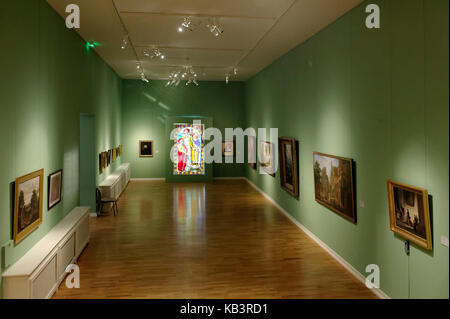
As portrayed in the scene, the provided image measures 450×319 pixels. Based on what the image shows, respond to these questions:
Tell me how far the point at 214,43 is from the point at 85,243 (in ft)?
22.7

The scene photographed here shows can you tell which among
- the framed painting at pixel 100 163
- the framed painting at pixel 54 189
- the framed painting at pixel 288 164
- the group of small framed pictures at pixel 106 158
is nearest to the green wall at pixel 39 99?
the framed painting at pixel 54 189

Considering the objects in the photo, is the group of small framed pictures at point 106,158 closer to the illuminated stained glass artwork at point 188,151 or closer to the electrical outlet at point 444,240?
the illuminated stained glass artwork at point 188,151

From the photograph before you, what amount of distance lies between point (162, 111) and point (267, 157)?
8.08 metres

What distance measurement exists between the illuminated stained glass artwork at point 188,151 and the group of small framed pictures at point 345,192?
693cm

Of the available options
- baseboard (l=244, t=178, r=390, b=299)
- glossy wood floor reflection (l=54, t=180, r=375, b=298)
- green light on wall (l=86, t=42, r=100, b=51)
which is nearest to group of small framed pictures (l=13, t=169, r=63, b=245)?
glossy wood floor reflection (l=54, t=180, r=375, b=298)

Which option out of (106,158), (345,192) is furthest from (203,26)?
(106,158)

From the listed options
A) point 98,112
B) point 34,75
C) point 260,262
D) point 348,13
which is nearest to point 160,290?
point 260,262

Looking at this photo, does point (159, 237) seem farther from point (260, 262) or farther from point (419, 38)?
point (419, 38)

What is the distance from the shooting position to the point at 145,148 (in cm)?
2011

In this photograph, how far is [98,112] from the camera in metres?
12.6

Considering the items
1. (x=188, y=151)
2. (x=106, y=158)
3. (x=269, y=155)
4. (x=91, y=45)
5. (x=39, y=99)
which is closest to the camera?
(x=39, y=99)

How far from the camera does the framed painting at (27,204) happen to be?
5.67 m

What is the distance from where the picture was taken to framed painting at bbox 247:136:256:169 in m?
17.7

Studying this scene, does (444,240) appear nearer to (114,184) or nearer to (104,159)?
(114,184)
